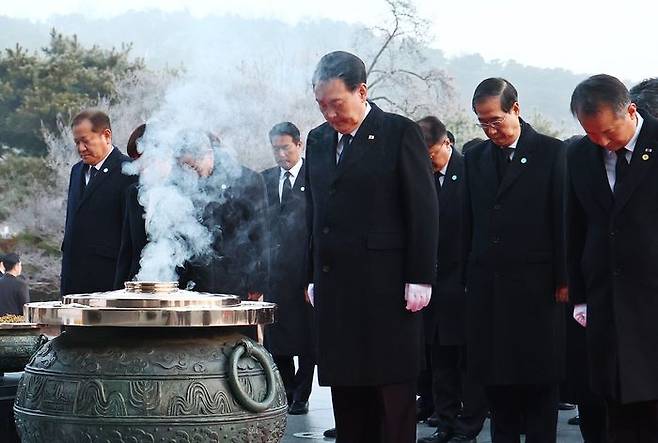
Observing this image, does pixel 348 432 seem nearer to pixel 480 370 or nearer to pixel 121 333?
pixel 480 370

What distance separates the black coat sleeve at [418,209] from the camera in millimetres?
4902

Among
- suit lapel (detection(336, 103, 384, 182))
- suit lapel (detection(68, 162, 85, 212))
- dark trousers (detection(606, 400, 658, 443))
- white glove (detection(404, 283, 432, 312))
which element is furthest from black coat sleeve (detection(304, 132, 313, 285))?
suit lapel (detection(68, 162, 85, 212))

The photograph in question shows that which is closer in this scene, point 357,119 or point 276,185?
point 357,119

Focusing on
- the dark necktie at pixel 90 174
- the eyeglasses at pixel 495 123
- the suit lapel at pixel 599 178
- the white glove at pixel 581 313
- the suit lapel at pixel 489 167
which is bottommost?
the white glove at pixel 581 313

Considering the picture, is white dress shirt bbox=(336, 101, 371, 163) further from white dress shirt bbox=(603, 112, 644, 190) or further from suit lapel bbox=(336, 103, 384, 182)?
white dress shirt bbox=(603, 112, 644, 190)

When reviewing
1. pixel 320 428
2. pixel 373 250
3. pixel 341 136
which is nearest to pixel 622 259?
pixel 373 250

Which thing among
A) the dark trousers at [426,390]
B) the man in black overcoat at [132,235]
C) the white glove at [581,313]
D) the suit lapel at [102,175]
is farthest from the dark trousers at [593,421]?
the suit lapel at [102,175]

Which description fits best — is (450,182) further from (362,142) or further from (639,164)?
(639,164)

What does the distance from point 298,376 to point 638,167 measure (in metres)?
4.09

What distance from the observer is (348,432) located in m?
5.13

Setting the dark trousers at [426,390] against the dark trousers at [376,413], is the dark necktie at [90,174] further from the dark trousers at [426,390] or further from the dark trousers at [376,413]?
the dark trousers at [426,390]

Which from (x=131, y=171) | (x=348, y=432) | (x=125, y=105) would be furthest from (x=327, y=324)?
(x=125, y=105)

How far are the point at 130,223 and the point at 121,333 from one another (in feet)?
7.36

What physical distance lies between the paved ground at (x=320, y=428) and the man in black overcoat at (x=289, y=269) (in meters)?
0.18
